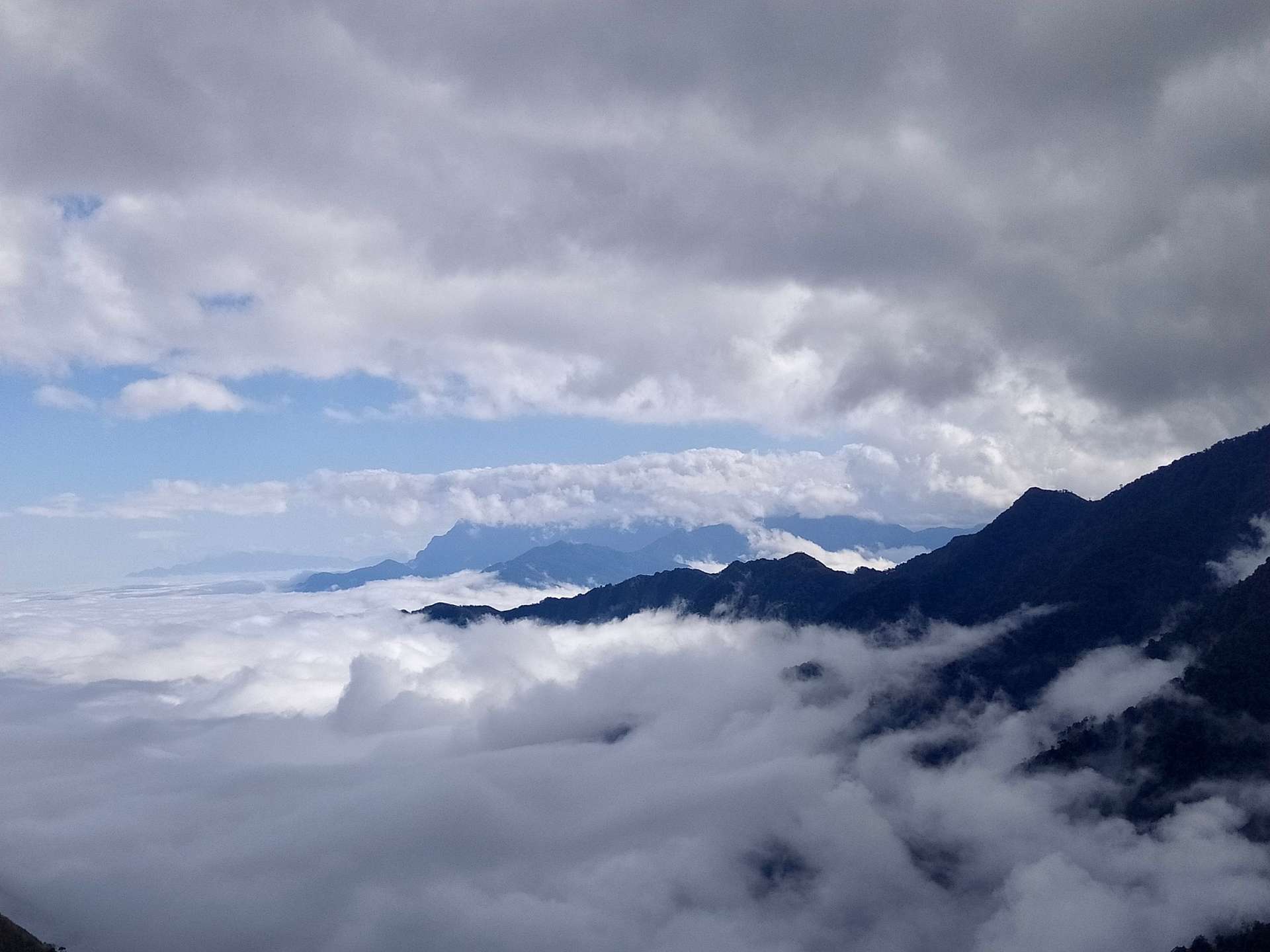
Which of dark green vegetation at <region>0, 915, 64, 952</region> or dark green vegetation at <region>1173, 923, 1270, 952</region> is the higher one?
dark green vegetation at <region>0, 915, 64, 952</region>

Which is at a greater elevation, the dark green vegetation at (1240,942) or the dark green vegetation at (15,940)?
the dark green vegetation at (15,940)

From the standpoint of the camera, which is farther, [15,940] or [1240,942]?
[15,940]

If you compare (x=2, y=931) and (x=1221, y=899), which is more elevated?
(x=2, y=931)

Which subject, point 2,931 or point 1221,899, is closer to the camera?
point 2,931

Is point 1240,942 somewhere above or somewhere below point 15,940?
below

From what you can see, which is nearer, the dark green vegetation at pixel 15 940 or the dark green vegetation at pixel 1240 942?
the dark green vegetation at pixel 1240 942

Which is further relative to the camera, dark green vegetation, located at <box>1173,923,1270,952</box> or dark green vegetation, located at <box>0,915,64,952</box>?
dark green vegetation, located at <box>0,915,64,952</box>
